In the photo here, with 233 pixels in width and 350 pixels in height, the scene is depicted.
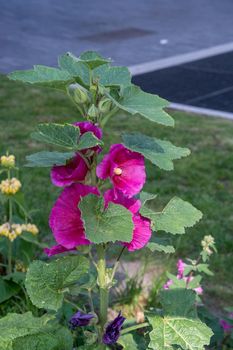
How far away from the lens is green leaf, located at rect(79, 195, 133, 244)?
1535 mm

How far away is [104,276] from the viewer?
1.82m

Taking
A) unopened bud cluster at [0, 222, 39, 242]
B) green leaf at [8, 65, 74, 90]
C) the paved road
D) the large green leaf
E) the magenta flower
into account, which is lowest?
the paved road

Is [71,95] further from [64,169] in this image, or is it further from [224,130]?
[224,130]

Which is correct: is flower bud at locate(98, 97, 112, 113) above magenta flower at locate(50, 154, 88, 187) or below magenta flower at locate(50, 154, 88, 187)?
above

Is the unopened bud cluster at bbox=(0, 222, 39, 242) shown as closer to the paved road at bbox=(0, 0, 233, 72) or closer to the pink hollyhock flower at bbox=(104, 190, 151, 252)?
the pink hollyhock flower at bbox=(104, 190, 151, 252)

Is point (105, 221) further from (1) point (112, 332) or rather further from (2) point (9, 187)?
(2) point (9, 187)

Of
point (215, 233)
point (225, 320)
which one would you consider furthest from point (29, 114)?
point (225, 320)

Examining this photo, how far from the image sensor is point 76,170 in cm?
163

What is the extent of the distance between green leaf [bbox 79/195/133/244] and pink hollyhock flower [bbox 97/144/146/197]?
6cm

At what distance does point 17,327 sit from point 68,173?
54cm

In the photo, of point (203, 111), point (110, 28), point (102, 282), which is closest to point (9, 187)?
point (102, 282)

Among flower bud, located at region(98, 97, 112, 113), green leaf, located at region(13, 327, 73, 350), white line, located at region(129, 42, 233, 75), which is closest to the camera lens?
flower bud, located at region(98, 97, 112, 113)

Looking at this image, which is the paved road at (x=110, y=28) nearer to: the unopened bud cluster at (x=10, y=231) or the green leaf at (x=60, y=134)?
the unopened bud cluster at (x=10, y=231)

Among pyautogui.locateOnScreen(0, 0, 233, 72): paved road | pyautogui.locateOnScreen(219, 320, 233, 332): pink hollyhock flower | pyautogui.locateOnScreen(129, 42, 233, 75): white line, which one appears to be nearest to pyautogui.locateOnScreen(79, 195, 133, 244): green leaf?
pyautogui.locateOnScreen(219, 320, 233, 332): pink hollyhock flower
